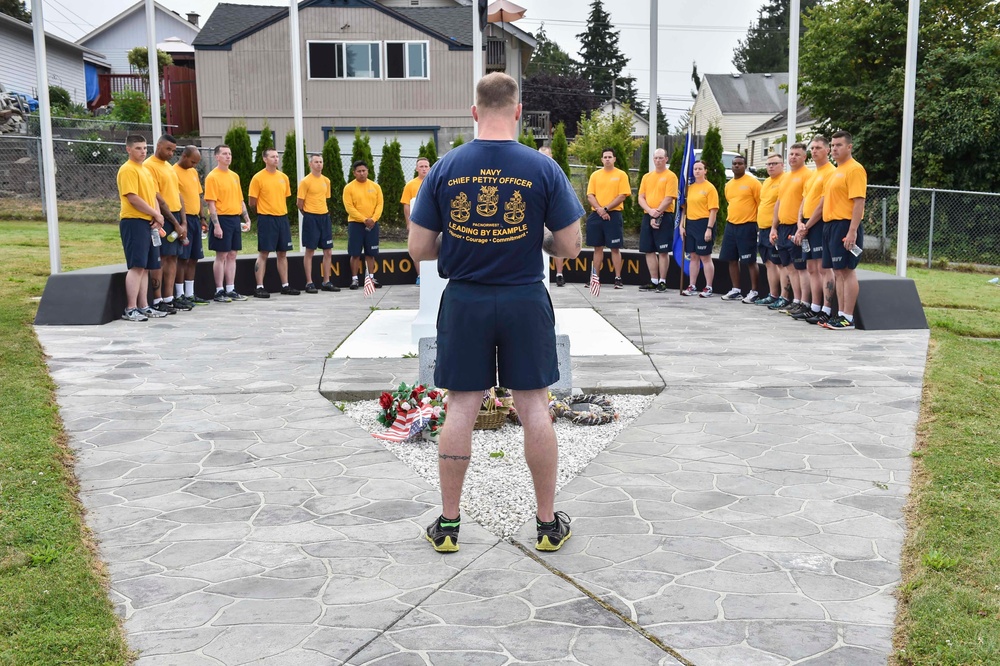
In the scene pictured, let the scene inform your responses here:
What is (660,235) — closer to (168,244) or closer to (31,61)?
(168,244)

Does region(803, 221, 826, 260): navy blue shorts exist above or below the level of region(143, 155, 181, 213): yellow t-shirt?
below

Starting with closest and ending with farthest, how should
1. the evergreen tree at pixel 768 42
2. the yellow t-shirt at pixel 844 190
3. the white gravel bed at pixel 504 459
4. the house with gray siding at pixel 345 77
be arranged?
the white gravel bed at pixel 504 459 < the yellow t-shirt at pixel 844 190 < the house with gray siding at pixel 345 77 < the evergreen tree at pixel 768 42

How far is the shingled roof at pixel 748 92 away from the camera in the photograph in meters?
61.5

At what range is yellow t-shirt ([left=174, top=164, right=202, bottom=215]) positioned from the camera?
11.5 metres

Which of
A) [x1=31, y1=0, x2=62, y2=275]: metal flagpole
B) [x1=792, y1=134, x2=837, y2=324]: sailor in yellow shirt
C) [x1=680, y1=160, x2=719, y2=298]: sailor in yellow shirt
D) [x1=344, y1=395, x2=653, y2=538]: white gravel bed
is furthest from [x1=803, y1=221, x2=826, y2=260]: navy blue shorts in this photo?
[x1=31, y1=0, x2=62, y2=275]: metal flagpole

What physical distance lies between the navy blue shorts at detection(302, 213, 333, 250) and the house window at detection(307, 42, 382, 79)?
1830cm

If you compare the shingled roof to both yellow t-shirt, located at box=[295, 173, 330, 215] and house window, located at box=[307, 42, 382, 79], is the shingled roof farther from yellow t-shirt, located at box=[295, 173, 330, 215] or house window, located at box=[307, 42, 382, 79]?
yellow t-shirt, located at box=[295, 173, 330, 215]

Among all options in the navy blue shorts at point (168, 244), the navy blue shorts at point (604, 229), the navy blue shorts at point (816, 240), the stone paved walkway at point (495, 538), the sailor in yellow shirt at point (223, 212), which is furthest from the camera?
the navy blue shorts at point (604, 229)

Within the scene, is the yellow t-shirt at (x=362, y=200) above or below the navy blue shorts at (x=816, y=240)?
above

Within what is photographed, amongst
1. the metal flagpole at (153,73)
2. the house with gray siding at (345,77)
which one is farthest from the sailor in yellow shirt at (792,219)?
the house with gray siding at (345,77)

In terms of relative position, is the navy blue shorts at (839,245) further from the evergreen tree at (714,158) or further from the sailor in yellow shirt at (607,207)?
the evergreen tree at (714,158)

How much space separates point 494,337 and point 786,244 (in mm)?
8353

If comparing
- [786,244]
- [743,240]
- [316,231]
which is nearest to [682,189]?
[743,240]

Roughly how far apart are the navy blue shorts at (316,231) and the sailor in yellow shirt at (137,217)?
10.9ft
